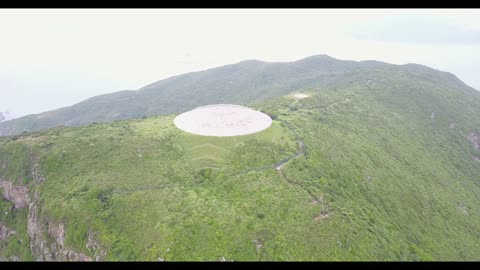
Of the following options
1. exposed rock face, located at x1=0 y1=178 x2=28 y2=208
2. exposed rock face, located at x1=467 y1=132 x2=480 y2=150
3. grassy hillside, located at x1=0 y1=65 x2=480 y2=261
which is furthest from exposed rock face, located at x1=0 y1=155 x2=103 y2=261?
exposed rock face, located at x1=467 y1=132 x2=480 y2=150

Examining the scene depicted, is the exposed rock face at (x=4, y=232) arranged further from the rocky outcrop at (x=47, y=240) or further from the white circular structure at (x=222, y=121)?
Answer: the white circular structure at (x=222, y=121)

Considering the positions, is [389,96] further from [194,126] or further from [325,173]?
[194,126]

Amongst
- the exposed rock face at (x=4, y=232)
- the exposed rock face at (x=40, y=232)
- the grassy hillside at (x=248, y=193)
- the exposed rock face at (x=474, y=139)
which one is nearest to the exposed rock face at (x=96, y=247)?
the exposed rock face at (x=40, y=232)

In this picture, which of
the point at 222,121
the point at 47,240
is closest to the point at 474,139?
the point at 222,121

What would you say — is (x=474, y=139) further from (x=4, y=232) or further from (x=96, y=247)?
(x=4, y=232)

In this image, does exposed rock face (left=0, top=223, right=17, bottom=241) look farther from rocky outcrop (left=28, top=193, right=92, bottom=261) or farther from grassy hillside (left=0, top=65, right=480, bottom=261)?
rocky outcrop (left=28, top=193, right=92, bottom=261)
